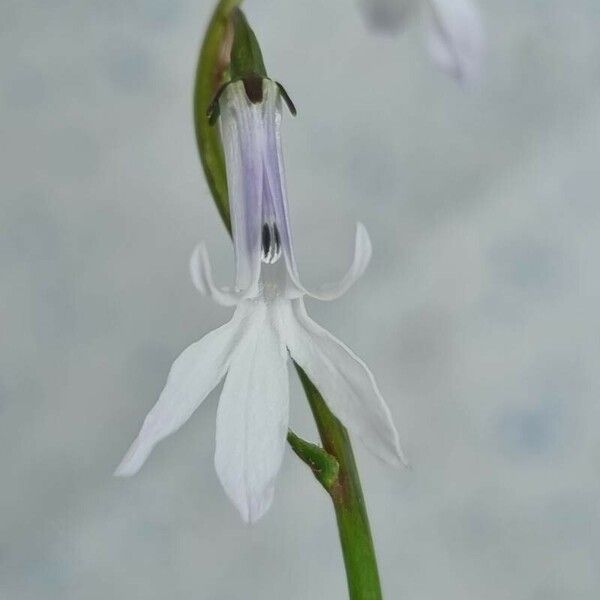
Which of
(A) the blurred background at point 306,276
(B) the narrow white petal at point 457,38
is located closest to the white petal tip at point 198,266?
(B) the narrow white petal at point 457,38

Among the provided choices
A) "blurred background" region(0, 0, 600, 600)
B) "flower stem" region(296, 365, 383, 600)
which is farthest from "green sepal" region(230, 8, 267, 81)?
"blurred background" region(0, 0, 600, 600)

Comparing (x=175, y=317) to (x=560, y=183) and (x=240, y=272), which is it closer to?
(x=560, y=183)

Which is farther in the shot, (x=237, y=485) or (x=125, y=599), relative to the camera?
(x=125, y=599)

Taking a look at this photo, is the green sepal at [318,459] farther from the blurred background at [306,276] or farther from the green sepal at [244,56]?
the blurred background at [306,276]

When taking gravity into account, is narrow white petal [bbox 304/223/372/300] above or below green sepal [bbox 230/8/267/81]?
below

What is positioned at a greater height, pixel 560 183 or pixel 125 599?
pixel 560 183

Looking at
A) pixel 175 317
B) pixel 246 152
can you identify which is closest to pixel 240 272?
pixel 246 152

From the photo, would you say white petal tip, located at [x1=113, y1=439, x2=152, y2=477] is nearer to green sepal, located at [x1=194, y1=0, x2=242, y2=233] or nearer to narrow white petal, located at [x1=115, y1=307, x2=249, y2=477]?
narrow white petal, located at [x1=115, y1=307, x2=249, y2=477]

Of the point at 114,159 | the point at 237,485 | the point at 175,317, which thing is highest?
the point at 114,159
